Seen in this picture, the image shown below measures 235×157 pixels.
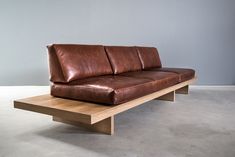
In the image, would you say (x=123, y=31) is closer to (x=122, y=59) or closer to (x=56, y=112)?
(x=122, y=59)

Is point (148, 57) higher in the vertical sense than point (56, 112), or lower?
higher

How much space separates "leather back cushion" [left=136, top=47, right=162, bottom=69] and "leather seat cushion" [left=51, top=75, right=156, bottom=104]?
130 cm

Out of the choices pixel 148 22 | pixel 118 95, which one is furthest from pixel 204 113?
pixel 148 22

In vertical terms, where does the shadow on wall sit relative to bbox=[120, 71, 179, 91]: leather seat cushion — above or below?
below

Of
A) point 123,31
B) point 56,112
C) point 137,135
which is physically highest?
point 123,31

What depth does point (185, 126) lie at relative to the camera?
7.22ft

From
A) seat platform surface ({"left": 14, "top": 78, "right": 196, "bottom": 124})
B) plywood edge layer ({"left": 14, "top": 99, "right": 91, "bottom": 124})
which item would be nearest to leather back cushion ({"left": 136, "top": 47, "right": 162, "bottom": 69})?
seat platform surface ({"left": 14, "top": 78, "right": 196, "bottom": 124})

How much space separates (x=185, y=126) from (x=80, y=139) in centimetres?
98

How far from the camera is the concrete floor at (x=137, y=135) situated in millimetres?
1649

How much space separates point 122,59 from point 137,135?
1.23 m

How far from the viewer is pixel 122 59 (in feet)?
9.72

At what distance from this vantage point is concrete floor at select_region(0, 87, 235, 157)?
1.65m

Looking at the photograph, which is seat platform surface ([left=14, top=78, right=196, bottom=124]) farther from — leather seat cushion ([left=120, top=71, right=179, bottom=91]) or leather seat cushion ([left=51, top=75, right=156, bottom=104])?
leather seat cushion ([left=120, top=71, right=179, bottom=91])

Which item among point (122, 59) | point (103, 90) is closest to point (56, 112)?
point (103, 90)
